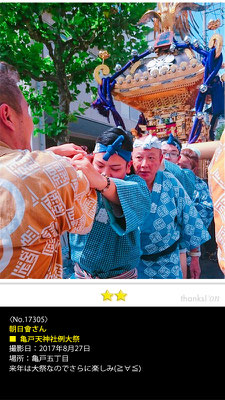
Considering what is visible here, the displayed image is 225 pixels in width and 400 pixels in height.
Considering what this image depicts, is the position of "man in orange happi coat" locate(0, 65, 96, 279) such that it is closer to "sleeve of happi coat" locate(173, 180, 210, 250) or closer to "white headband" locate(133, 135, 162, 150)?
"white headband" locate(133, 135, 162, 150)

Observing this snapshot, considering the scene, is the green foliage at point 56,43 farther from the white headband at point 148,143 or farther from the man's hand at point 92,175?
the man's hand at point 92,175

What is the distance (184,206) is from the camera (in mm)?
1639

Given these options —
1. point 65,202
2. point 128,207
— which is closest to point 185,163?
point 128,207

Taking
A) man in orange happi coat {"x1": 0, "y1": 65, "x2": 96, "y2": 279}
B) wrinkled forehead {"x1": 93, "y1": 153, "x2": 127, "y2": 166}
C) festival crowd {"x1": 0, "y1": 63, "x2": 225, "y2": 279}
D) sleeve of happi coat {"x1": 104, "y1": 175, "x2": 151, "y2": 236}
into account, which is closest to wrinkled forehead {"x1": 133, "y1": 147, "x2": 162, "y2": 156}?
festival crowd {"x1": 0, "y1": 63, "x2": 225, "y2": 279}

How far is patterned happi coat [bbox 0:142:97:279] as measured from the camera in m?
0.66

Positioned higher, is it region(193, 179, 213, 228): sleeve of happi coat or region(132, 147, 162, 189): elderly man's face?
region(132, 147, 162, 189): elderly man's face

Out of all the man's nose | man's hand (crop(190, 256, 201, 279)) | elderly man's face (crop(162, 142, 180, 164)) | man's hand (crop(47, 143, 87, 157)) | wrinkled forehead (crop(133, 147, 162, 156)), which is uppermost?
elderly man's face (crop(162, 142, 180, 164))

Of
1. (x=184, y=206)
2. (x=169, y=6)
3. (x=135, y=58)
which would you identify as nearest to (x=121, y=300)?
(x=184, y=206)

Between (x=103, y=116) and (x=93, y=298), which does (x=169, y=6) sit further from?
(x=93, y=298)

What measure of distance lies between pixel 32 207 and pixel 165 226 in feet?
2.99

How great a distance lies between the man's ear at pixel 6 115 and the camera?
2.26 feet

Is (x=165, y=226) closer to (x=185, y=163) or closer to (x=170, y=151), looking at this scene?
(x=170, y=151)

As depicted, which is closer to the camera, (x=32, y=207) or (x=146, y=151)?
(x=32, y=207)

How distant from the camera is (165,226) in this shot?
1480 millimetres
